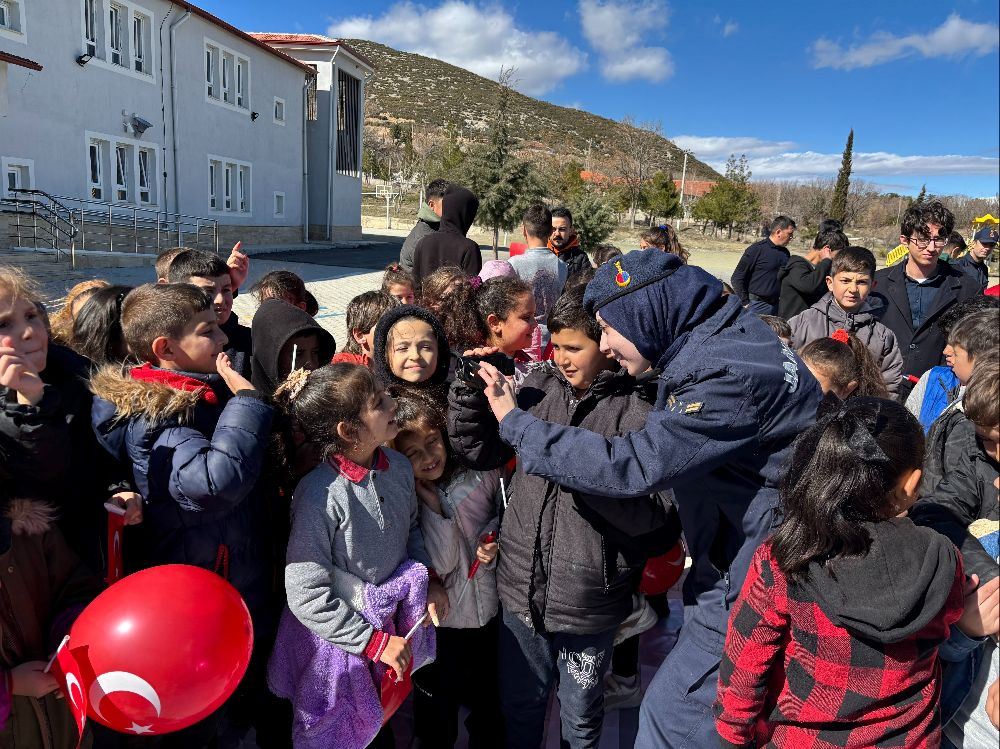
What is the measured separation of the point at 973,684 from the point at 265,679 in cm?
221

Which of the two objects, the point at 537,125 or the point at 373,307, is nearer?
the point at 373,307

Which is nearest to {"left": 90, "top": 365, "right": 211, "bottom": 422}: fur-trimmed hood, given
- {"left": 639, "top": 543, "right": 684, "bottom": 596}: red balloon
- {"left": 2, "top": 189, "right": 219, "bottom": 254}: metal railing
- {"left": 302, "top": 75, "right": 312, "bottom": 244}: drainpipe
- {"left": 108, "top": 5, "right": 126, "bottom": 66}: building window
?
{"left": 639, "top": 543, "right": 684, "bottom": 596}: red balloon

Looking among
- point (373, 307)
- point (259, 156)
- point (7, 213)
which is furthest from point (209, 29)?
point (373, 307)

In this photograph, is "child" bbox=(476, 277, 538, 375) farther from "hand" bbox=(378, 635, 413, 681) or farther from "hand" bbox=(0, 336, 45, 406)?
"hand" bbox=(0, 336, 45, 406)

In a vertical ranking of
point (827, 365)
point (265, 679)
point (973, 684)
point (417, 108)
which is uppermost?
point (417, 108)

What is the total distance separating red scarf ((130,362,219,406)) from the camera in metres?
1.99

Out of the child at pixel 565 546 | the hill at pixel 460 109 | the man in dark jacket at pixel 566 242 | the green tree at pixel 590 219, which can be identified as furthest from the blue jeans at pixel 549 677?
the hill at pixel 460 109

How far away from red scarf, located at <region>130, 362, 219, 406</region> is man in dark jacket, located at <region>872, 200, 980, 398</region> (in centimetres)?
415

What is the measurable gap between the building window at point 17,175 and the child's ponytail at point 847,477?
1981 centimetres

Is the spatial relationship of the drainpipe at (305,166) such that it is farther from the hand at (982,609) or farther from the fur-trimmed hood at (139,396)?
the hand at (982,609)

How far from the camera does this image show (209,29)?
73.0 ft

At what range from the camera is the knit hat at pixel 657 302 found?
1.78 metres

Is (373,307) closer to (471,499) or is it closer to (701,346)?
(471,499)

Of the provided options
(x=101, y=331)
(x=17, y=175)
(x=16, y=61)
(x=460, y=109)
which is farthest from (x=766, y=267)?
(x=460, y=109)
